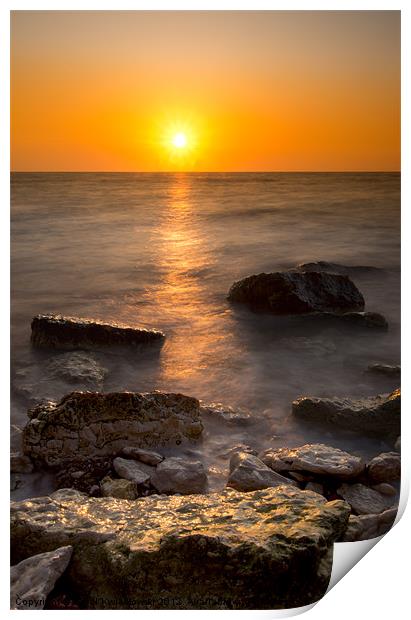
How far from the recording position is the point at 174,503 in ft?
7.68

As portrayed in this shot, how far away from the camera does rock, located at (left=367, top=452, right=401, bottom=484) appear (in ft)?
9.33

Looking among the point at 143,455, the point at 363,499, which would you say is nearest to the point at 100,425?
the point at 143,455

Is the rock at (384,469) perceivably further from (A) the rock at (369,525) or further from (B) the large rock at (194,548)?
(B) the large rock at (194,548)

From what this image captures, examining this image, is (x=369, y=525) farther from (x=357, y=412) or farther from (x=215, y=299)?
(x=215, y=299)

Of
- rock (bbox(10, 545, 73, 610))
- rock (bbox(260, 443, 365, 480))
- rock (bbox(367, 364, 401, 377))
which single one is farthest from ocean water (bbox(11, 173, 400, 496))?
rock (bbox(10, 545, 73, 610))

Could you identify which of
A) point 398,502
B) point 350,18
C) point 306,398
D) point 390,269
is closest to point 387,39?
point 350,18

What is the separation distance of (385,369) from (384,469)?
3.93 feet

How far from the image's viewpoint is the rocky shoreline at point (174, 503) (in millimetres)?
2021

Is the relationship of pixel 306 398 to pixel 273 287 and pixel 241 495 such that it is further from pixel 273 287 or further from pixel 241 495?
pixel 273 287

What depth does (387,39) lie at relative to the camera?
2.99 meters

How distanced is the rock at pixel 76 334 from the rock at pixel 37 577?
7.05 feet

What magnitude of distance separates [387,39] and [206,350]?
7.29ft

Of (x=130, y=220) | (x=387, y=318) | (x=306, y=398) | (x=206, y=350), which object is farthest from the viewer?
(x=130, y=220)

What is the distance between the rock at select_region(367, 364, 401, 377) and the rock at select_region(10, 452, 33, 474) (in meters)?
→ 2.25
